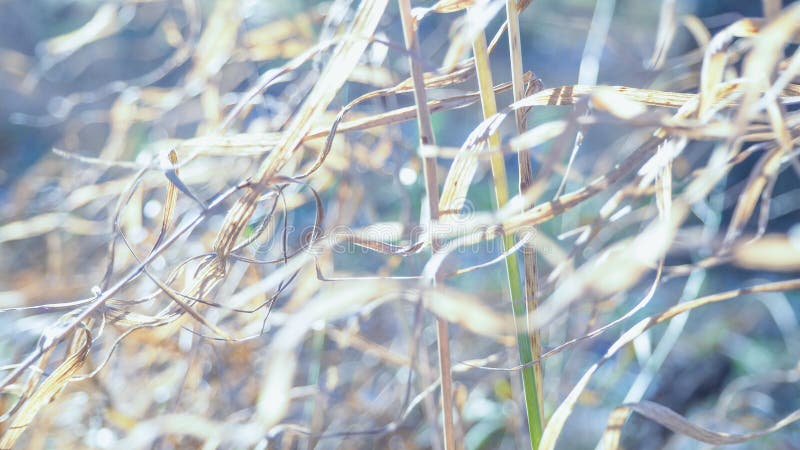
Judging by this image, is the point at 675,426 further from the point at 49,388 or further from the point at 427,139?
the point at 49,388

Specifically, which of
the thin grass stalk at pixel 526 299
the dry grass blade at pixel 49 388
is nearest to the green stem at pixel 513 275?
the thin grass stalk at pixel 526 299

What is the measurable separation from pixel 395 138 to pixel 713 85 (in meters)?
0.28

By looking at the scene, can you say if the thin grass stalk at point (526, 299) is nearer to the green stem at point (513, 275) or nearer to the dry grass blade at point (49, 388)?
the green stem at point (513, 275)

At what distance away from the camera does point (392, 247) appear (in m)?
0.31

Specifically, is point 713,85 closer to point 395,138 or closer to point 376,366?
point 395,138

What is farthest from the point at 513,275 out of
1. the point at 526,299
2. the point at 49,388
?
the point at 49,388

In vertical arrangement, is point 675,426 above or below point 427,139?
below

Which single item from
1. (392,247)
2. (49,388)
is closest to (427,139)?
(392,247)

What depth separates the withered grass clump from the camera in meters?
0.25

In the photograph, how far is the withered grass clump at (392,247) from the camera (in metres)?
0.25

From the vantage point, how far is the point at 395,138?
50 centimetres

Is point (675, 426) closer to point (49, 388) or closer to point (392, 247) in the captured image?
point (392, 247)

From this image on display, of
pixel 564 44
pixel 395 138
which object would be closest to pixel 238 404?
pixel 395 138

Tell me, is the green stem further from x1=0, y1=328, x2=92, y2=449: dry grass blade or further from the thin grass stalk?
x1=0, y1=328, x2=92, y2=449: dry grass blade
